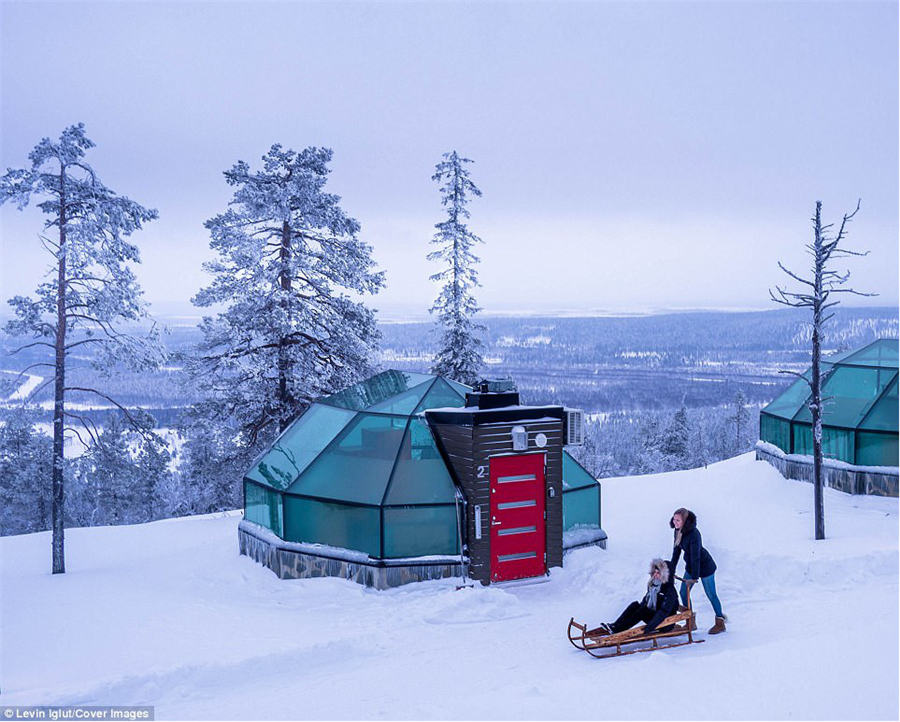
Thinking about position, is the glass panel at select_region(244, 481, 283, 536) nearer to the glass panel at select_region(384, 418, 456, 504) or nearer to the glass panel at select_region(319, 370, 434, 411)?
the glass panel at select_region(319, 370, 434, 411)

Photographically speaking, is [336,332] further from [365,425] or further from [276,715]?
[276,715]

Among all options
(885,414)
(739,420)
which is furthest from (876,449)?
(739,420)

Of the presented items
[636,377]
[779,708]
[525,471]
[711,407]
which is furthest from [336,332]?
[636,377]

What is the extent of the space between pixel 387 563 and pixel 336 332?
10020mm

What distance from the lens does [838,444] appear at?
58.6 feet

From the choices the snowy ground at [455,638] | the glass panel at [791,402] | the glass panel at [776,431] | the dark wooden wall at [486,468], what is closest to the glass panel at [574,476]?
the dark wooden wall at [486,468]

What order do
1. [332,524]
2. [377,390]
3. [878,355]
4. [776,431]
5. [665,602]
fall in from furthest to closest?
[776,431] < [878,355] < [377,390] < [332,524] < [665,602]

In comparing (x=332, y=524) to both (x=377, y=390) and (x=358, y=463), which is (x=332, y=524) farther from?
(x=377, y=390)

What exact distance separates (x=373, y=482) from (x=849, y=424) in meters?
12.5

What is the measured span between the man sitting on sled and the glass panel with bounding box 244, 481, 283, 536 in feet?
22.3

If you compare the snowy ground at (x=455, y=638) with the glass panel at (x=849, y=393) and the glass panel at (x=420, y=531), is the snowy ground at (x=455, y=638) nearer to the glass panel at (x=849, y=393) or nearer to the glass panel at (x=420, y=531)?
the glass panel at (x=420, y=531)

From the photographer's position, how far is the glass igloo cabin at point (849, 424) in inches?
674

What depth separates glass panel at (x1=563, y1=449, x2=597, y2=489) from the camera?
44.1 ft

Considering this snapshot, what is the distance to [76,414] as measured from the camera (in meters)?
13.4
